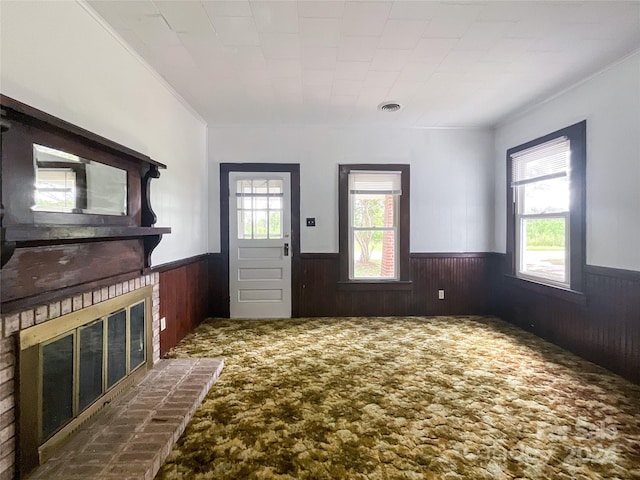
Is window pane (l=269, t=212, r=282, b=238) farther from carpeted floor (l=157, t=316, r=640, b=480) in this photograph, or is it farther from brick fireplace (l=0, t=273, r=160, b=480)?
brick fireplace (l=0, t=273, r=160, b=480)

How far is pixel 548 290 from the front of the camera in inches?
135

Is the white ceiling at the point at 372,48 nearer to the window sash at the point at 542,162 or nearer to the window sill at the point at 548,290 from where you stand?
the window sash at the point at 542,162

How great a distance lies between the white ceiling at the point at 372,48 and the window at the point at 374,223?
3.37 feet

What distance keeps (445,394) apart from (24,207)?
2750 millimetres

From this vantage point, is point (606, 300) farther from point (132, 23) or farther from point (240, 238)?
point (132, 23)

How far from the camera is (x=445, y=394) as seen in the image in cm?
230

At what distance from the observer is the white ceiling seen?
2.00 meters

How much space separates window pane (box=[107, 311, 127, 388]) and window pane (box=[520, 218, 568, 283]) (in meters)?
4.11

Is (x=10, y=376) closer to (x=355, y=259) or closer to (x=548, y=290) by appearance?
(x=355, y=259)

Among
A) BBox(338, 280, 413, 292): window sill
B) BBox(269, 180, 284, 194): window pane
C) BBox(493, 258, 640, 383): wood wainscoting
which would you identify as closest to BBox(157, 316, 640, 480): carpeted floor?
BBox(493, 258, 640, 383): wood wainscoting

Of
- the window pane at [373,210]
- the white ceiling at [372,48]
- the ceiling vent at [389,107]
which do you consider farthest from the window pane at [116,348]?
the ceiling vent at [389,107]

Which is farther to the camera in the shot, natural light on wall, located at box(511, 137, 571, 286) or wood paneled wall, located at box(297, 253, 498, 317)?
wood paneled wall, located at box(297, 253, 498, 317)

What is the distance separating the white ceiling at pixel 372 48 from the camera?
2004mm

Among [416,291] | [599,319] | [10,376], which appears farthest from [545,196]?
[10,376]
